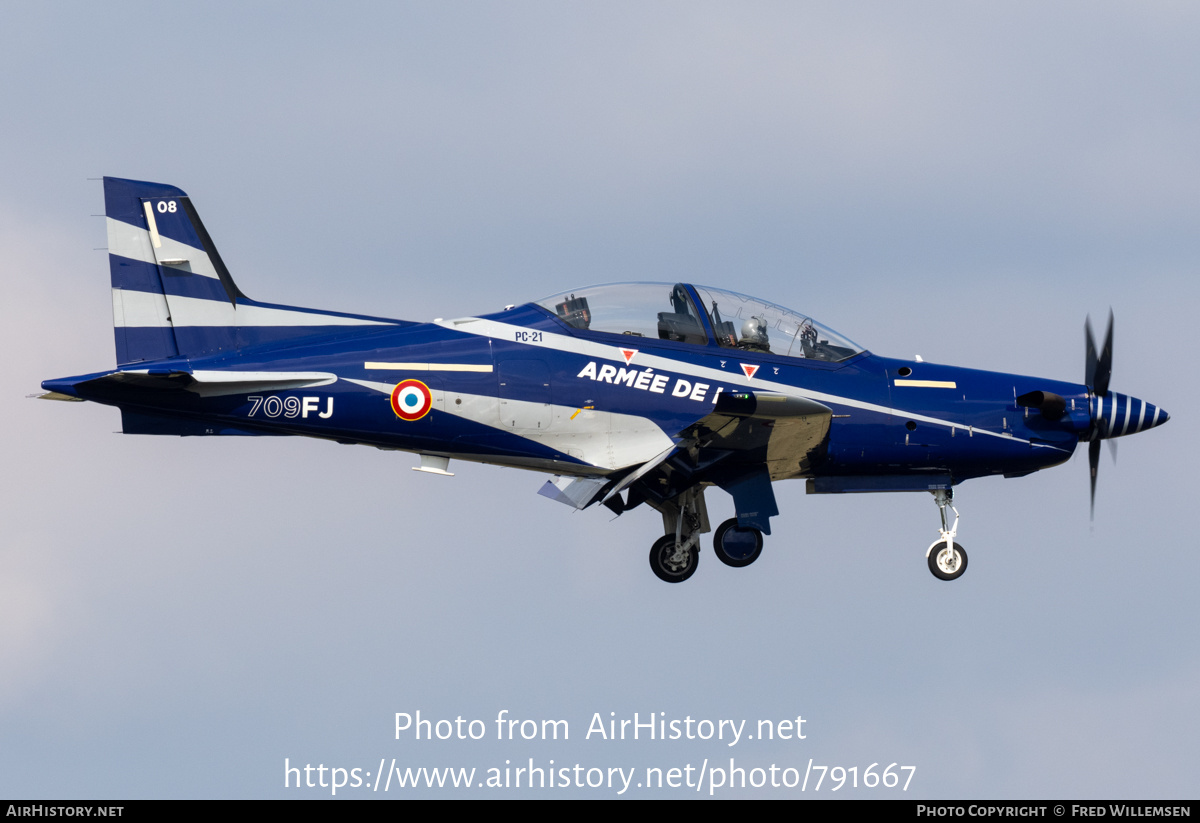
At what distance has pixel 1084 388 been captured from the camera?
2478 cm

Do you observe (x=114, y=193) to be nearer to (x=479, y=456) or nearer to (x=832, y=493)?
(x=479, y=456)

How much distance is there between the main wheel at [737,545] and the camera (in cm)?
2419

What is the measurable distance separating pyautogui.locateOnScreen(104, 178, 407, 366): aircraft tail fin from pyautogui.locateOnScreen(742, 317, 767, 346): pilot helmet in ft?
15.7

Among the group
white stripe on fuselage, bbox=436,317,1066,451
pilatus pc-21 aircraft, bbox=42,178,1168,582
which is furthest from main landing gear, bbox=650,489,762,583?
white stripe on fuselage, bbox=436,317,1066,451

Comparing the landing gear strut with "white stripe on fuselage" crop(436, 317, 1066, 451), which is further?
the landing gear strut

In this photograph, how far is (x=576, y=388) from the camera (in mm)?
23031

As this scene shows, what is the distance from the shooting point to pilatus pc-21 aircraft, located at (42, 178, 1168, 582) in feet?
73.8

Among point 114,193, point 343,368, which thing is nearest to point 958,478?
point 343,368

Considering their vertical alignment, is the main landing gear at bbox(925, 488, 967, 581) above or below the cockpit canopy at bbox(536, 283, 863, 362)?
below

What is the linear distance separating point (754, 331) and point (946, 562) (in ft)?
14.4

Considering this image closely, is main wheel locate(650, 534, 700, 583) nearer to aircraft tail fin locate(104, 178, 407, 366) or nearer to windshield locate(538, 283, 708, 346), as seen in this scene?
windshield locate(538, 283, 708, 346)

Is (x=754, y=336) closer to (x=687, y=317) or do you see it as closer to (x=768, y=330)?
(x=768, y=330)

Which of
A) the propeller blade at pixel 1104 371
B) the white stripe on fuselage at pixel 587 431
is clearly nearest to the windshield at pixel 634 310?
the white stripe on fuselage at pixel 587 431

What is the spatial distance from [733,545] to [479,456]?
3.84 meters
